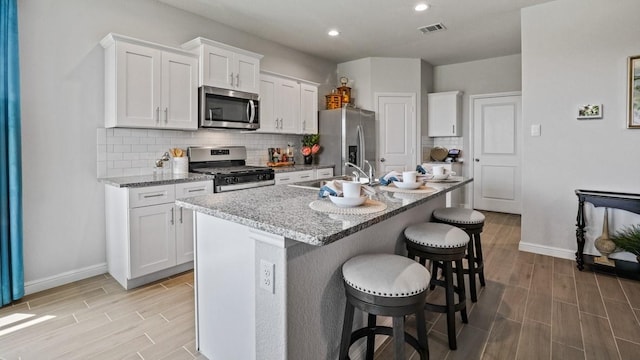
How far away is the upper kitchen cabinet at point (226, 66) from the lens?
3.37 metres

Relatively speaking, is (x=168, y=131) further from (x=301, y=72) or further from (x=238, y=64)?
(x=301, y=72)

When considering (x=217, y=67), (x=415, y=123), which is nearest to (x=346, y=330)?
(x=217, y=67)

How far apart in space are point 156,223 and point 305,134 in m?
2.61

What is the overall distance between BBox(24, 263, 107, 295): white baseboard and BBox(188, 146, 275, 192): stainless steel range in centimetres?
125

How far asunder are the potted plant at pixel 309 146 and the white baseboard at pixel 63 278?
2850 mm

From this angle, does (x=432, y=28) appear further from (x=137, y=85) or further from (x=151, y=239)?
(x=151, y=239)

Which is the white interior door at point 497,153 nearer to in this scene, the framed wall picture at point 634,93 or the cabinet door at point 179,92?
the framed wall picture at point 634,93

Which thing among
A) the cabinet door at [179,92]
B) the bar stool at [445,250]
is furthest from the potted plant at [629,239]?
the cabinet door at [179,92]

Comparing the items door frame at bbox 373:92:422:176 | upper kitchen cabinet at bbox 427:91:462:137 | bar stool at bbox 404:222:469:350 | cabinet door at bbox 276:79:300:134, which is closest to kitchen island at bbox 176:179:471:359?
bar stool at bbox 404:222:469:350

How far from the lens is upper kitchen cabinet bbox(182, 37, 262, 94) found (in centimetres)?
337

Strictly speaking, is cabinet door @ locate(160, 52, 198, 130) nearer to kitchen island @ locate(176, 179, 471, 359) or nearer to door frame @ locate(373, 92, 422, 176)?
kitchen island @ locate(176, 179, 471, 359)

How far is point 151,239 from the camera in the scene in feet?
9.22

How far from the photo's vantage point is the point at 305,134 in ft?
16.1

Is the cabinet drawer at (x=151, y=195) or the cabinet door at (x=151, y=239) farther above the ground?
the cabinet drawer at (x=151, y=195)
